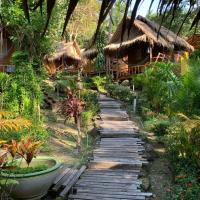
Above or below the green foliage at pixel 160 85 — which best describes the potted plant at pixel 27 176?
below

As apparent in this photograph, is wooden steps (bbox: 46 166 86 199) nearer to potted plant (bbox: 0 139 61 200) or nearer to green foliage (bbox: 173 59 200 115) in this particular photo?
potted plant (bbox: 0 139 61 200)

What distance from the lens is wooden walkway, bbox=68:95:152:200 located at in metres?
5.28

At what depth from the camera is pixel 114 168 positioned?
6.69 metres

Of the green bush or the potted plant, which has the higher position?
the potted plant

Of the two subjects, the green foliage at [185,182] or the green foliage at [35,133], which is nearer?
the green foliage at [185,182]

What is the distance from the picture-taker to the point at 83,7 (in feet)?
90.1

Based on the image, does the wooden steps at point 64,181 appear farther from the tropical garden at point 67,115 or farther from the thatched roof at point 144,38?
the thatched roof at point 144,38

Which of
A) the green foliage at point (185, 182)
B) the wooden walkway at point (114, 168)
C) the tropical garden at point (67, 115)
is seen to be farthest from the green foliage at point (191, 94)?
the green foliage at point (185, 182)

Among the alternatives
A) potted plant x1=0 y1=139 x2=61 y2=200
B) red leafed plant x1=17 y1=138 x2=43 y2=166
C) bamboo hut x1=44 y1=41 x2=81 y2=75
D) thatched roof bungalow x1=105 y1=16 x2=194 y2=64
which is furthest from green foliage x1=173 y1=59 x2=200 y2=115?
bamboo hut x1=44 y1=41 x2=81 y2=75

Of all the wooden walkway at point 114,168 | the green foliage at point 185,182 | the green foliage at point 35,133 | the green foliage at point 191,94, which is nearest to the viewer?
the green foliage at point 185,182

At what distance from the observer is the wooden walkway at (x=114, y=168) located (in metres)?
5.28

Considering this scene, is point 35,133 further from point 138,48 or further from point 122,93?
point 138,48

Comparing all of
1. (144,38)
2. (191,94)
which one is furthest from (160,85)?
(144,38)

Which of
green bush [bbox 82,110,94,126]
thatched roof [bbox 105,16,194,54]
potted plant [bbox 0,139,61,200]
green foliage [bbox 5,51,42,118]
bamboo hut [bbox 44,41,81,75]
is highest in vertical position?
thatched roof [bbox 105,16,194,54]
